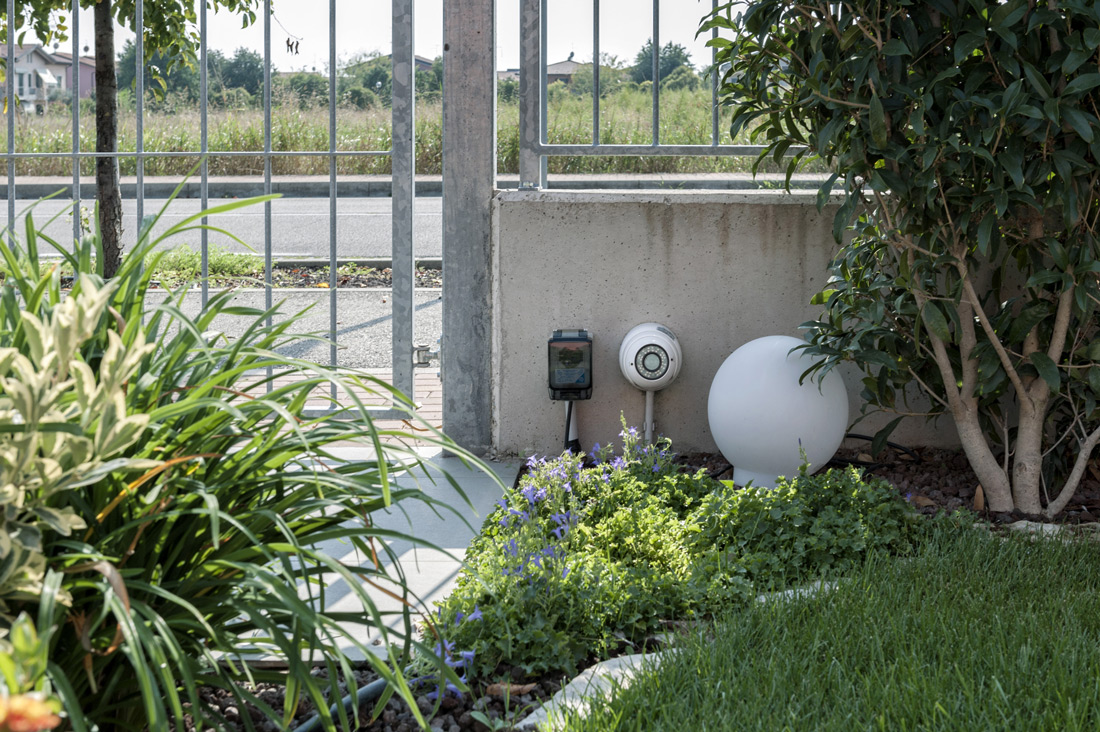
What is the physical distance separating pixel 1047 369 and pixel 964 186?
65 centimetres

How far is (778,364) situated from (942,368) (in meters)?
0.57

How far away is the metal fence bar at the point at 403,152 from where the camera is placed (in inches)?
161

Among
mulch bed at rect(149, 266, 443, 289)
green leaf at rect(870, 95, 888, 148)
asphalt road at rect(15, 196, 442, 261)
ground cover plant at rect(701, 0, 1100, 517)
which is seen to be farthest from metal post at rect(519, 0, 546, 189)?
asphalt road at rect(15, 196, 442, 261)

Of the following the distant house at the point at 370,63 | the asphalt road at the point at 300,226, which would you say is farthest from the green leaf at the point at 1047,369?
the asphalt road at the point at 300,226

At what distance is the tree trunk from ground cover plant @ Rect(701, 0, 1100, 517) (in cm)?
264

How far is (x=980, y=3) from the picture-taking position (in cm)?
292

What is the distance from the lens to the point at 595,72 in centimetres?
424

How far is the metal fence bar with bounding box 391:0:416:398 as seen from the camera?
4.10 metres

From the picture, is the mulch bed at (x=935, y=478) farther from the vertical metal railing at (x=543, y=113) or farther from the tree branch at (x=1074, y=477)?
the vertical metal railing at (x=543, y=113)

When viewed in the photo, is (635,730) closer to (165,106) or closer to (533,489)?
(533,489)

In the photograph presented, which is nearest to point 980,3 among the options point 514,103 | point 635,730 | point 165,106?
point 635,730

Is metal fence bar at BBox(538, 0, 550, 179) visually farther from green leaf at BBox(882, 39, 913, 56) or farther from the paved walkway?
green leaf at BBox(882, 39, 913, 56)

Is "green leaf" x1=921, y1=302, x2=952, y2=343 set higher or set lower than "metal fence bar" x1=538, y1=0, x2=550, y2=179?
lower

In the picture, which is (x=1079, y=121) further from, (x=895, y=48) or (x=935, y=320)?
(x=935, y=320)
